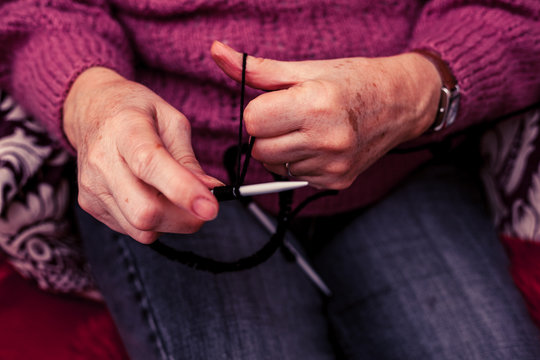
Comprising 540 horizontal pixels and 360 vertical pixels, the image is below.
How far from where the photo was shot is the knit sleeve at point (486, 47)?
54 cm

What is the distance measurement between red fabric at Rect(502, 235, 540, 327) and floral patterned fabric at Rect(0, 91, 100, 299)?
721mm

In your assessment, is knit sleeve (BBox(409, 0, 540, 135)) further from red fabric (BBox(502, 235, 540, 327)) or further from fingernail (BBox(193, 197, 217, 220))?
fingernail (BBox(193, 197, 217, 220))

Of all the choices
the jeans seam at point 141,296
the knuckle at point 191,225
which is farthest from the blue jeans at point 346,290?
the knuckle at point 191,225

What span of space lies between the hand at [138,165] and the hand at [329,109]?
0.08 m

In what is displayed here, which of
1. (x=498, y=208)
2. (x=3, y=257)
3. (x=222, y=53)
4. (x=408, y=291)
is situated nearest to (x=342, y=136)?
(x=222, y=53)

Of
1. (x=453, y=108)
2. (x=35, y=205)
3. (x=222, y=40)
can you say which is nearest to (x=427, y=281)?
(x=453, y=108)

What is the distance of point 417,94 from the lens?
50cm

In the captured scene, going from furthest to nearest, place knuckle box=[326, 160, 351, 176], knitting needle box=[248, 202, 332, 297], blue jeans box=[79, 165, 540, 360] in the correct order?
knitting needle box=[248, 202, 332, 297] < blue jeans box=[79, 165, 540, 360] < knuckle box=[326, 160, 351, 176]

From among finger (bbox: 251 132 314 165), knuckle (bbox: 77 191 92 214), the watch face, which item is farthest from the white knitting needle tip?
the watch face

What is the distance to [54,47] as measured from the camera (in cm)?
51

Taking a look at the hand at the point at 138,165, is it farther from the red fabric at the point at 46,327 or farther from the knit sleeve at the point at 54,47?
the red fabric at the point at 46,327

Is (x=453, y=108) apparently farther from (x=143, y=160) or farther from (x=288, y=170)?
(x=143, y=160)

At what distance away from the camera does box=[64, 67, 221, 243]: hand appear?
0.33 m

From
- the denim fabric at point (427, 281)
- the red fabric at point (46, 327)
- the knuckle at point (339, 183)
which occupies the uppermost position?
the knuckle at point (339, 183)
